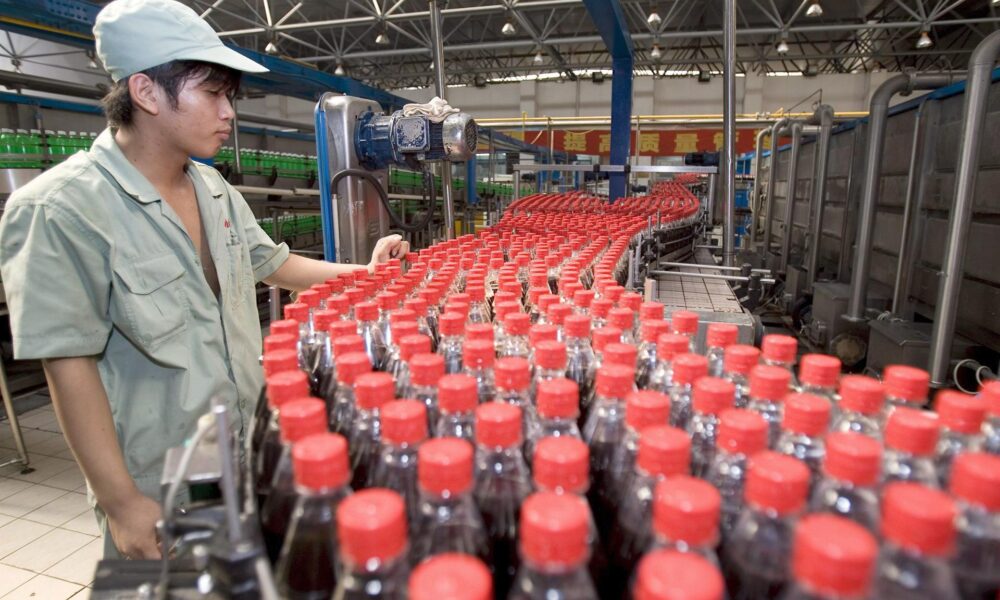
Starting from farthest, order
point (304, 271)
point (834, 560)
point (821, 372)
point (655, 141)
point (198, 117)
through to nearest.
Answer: point (655, 141) → point (304, 271) → point (198, 117) → point (821, 372) → point (834, 560)

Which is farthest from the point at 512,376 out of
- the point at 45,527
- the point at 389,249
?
the point at 45,527

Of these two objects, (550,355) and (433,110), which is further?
(433,110)

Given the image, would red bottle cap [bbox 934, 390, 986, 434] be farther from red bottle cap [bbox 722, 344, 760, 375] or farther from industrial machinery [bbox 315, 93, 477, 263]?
industrial machinery [bbox 315, 93, 477, 263]

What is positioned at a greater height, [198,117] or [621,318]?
[198,117]

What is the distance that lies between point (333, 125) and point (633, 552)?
87.8 inches

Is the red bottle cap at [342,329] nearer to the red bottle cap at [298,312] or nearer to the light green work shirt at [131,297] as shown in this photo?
the red bottle cap at [298,312]

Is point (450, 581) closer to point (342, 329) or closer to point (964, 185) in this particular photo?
point (342, 329)

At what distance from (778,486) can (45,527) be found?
312 cm

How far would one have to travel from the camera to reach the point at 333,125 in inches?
93.7

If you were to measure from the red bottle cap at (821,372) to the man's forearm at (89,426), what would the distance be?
1181 mm

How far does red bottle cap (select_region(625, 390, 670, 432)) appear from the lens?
563 millimetres

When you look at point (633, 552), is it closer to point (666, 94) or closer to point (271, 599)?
point (271, 599)

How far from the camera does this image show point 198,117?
1.19 metres

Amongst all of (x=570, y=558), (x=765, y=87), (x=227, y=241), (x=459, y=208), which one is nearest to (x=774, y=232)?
(x=459, y=208)
